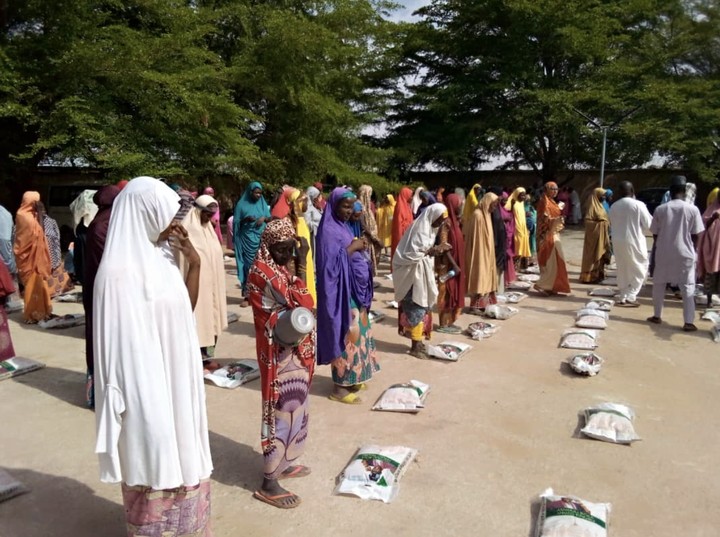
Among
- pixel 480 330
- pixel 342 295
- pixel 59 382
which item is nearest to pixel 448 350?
pixel 480 330

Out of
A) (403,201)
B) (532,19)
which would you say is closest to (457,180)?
(532,19)

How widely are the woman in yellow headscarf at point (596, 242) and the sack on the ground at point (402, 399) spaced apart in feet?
22.7

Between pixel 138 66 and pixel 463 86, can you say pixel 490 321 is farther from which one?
pixel 463 86

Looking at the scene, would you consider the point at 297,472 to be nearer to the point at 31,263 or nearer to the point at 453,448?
the point at 453,448

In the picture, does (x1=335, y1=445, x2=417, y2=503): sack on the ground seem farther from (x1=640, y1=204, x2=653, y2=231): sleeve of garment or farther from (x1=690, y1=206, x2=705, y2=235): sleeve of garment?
(x1=640, y1=204, x2=653, y2=231): sleeve of garment

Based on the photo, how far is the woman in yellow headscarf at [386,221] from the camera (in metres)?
13.6

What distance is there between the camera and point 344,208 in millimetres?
4402

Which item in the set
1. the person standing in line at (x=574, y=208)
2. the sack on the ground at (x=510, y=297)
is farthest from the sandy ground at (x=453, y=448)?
the person standing in line at (x=574, y=208)

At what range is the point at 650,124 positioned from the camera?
18344mm

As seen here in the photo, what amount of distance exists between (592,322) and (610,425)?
130 inches

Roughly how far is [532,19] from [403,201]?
469 inches

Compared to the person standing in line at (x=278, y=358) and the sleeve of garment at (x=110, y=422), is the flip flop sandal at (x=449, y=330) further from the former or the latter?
the sleeve of garment at (x=110, y=422)

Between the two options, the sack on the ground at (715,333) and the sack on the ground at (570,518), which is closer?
the sack on the ground at (570,518)

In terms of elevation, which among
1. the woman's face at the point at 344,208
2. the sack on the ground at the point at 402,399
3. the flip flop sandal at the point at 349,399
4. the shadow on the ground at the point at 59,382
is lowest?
the shadow on the ground at the point at 59,382
